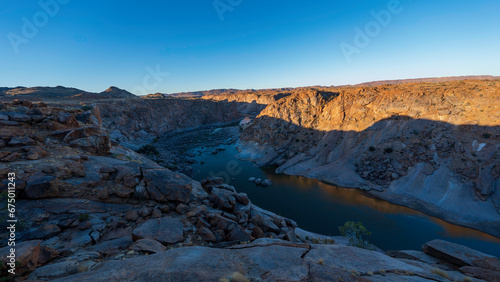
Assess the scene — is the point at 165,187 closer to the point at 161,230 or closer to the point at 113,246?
the point at 161,230

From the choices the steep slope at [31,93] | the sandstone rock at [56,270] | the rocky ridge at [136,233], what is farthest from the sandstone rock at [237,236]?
the steep slope at [31,93]

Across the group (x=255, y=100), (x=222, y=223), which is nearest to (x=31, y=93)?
(x=222, y=223)

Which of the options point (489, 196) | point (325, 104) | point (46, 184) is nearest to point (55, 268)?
point (46, 184)

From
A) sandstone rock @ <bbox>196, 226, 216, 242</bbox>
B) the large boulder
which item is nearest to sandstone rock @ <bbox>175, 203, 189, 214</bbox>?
the large boulder

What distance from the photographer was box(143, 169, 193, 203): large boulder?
471 inches

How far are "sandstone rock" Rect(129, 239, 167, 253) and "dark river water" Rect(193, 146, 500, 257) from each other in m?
20.3

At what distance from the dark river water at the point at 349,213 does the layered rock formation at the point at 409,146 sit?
1.85 m

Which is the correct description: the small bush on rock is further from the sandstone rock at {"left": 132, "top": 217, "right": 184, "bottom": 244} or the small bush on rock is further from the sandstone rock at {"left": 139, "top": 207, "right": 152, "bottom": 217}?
the sandstone rock at {"left": 132, "top": 217, "right": 184, "bottom": 244}

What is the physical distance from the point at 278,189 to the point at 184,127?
7141 centimetres

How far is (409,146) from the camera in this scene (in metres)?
32.2

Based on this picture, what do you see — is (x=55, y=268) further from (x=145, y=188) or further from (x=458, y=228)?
(x=458, y=228)

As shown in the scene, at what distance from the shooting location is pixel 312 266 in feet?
22.5

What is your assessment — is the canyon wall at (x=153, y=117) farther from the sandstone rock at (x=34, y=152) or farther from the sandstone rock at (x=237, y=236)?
the sandstone rock at (x=237, y=236)

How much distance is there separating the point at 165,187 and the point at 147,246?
15.8ft
